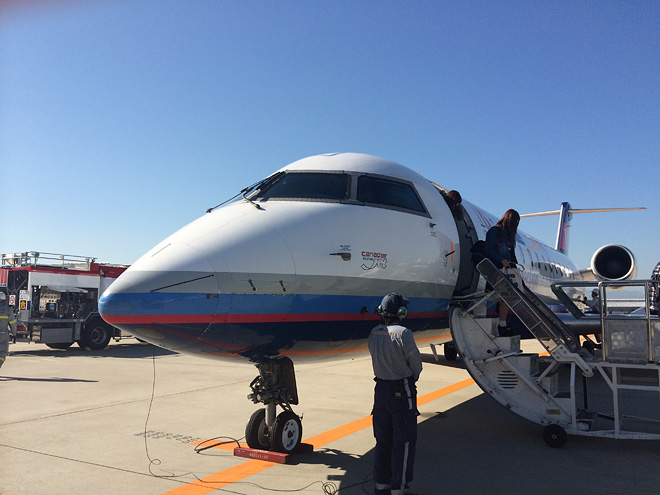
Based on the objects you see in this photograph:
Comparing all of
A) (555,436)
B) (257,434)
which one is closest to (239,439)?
(257,434)

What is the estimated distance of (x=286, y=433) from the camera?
633cm

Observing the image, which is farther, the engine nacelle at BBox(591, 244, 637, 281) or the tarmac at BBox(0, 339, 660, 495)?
the engine nacelle at BBox(591, 244, 637, 281)

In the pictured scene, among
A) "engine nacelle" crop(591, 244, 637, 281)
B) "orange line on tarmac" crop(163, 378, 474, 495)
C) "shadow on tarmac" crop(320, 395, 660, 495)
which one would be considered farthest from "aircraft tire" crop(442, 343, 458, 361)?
"orange line on tarmac" crop(163, 378, 474, 495)

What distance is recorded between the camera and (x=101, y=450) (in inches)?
259

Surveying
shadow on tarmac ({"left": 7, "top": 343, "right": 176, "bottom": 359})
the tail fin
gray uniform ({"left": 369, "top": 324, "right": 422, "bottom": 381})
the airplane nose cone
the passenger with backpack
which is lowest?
shadow on tarmac ({"left": 7, "top": 343, "right": 176, "bottom": 359})

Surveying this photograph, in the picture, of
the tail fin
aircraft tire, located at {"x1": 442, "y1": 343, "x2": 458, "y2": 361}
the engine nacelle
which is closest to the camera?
aircraft tire, located at {"x1": 442, "y1": 343, "x2": 458, "y2": 361}

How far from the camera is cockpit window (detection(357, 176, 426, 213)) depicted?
21.1 feet

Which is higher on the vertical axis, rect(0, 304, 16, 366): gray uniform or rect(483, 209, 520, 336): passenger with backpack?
rect(483, 209, 520, 336): passenger with backpack

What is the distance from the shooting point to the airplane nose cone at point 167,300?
4547 millimetres

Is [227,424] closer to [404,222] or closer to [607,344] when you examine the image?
[404,222]

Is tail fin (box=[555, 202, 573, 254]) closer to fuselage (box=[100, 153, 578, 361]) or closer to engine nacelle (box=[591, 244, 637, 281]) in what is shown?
engine nacelle (box=[591, 244, 637, 281])

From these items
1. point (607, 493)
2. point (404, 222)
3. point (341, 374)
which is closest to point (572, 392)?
point (607, 493)

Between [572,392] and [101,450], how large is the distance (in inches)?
225

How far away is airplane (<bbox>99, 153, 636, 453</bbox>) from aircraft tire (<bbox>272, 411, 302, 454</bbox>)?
12 millimetres
